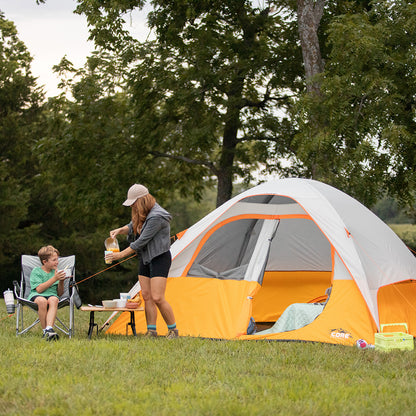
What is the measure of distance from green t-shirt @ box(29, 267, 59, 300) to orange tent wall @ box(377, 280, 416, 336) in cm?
334

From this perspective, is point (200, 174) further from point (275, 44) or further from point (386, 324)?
point (386, 324)

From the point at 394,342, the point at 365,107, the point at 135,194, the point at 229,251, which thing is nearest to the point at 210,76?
the point at 365,107

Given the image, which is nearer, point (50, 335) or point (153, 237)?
point (50, 335)

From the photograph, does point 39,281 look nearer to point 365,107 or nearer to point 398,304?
point 398,304

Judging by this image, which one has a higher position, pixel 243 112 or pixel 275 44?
pixel 275 44

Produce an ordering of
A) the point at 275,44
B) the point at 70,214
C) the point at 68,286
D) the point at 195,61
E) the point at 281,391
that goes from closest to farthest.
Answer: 1. the point at 281,391
2. the point at 68,286
3. the point at 195,61
4. the point at 275,44
5. the point at 70,214

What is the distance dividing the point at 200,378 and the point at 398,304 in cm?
326

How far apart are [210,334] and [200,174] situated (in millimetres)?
10808

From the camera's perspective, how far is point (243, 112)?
15.0 meters

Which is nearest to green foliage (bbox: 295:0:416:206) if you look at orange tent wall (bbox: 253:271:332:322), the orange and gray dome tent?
orange tent wall (bbox: 253:271:332:322)

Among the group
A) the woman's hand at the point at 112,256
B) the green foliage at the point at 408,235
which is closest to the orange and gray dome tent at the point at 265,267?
the woman's hand at the point at 112,256

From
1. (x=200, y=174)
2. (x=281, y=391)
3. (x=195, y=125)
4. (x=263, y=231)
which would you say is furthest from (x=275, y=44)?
(x=281, y=391)

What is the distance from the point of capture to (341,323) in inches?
247

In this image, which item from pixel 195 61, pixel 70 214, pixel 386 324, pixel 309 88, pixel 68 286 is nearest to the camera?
pixel 386 324
